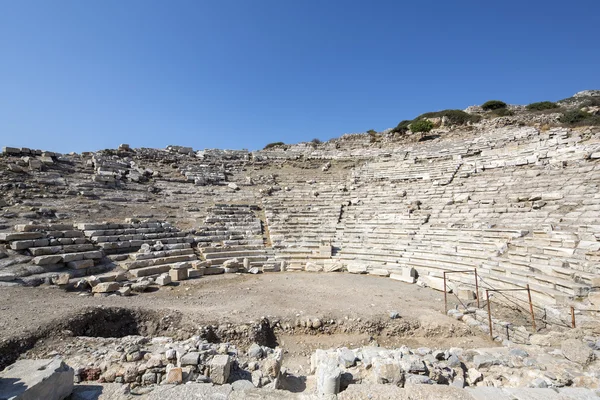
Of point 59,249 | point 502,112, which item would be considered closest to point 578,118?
point 502,112

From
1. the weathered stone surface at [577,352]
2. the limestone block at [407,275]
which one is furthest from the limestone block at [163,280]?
the weathered stone surface at [577,352]

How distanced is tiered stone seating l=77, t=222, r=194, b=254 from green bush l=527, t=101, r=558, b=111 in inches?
1464

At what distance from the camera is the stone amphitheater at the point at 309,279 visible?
168 inches

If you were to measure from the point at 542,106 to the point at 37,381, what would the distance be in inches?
1637

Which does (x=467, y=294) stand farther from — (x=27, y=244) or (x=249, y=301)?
(x=27, y=244)

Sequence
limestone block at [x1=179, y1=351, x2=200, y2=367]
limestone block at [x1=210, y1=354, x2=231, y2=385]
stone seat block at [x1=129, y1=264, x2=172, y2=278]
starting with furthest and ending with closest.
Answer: stone seat block at [x1=129, y1=264, x2=172, y2=278]
limestone block at [x1=179, y1=351, x2=200, y2=367]
limestone block at [x1=210, y1=354, x2=231, y2=385]

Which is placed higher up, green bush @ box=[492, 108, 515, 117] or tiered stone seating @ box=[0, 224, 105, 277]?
green bush @ box=[492, 108, 515, 117]

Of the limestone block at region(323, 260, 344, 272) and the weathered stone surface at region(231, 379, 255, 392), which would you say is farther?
the limestone block at region(323, 260, 344, 272)

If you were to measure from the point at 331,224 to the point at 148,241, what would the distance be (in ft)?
29.3

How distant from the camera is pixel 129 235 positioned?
11.5 m

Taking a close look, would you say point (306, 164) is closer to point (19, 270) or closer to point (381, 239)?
point (381, 239)

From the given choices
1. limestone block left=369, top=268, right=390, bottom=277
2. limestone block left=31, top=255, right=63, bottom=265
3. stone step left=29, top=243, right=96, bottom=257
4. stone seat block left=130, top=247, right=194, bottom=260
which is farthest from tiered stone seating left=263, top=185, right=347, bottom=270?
limestone block left=31, top=255, right=63, bottom=265

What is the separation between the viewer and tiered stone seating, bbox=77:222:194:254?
10609 mm

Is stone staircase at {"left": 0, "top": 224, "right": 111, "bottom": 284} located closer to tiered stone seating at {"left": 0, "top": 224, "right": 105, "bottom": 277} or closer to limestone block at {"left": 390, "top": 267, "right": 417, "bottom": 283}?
tiered stone seating at {"left": 0, "top": 224, "right": 105, "bottom": 277}
